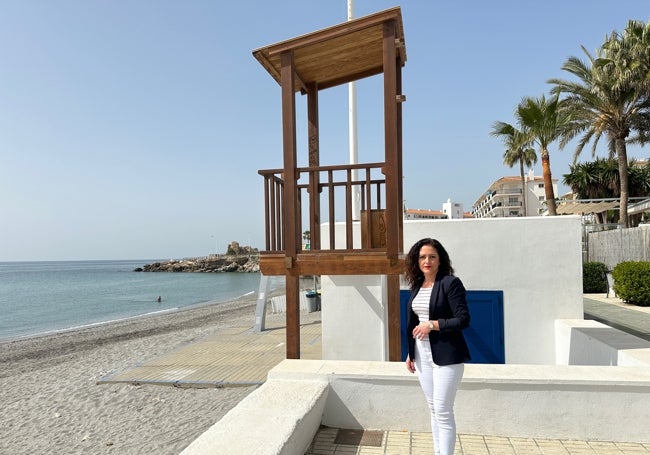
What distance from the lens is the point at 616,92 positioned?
20406mm

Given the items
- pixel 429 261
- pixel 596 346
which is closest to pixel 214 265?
pixel 596 346

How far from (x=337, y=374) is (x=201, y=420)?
3897 millimetres

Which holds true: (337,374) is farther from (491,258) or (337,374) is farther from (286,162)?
(491,258)

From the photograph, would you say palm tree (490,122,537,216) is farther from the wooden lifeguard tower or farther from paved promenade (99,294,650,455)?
the wooden lifeguard tower

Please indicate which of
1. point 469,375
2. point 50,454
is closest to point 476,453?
point 469,375

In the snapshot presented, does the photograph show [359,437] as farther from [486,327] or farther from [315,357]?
[315,357]

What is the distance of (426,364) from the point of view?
294 centimetres

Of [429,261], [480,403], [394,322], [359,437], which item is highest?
[429,261]

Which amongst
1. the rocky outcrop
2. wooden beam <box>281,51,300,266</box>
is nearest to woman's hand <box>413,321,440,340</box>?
wooden beam <box>281,51,300,266</box>

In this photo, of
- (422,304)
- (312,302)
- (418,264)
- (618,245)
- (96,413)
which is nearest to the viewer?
(422,304)

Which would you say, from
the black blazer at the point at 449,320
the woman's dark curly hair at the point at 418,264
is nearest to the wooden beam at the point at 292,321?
A: the woman's dark curly hair at the point at 418,264

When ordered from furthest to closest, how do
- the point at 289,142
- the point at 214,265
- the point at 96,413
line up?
the point at 214,265, the point at 96,413, the point at 289,142

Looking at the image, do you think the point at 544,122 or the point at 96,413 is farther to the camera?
the point at 544,122

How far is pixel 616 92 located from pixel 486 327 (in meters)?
19.5
